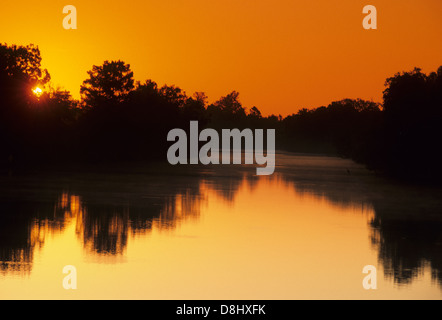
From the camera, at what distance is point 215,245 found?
18.4 meters

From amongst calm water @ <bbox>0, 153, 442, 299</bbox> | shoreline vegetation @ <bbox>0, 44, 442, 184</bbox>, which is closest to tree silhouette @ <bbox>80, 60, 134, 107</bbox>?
shoreline vegetation @ <bbox>0, 44, 442, 184</bbox>

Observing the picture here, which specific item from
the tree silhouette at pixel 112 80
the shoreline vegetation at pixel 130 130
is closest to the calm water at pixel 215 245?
the shoreline vegetation at pixel 130 130

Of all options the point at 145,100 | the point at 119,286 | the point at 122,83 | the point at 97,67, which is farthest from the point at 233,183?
the point at 97,67

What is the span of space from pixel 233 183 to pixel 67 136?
37.5m

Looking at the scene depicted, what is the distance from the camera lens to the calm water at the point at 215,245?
13.3m

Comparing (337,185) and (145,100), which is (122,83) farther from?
(337,185)

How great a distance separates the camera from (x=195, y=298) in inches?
489

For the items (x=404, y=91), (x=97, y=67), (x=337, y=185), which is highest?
(x=97, y=67)

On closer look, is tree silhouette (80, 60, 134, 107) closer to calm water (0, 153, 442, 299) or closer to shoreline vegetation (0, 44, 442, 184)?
shoreline vegetation (0, 44, 442, 184)

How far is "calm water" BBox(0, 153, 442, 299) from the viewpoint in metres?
13.3

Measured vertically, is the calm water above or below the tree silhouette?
below

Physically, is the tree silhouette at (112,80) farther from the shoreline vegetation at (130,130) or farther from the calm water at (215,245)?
the calm water at (215,245)

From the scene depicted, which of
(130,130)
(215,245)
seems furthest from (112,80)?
(215,245)

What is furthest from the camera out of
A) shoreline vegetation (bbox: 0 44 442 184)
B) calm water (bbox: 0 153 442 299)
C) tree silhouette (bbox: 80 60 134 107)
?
tree silhouette (bbox: 80 60 134 107)
